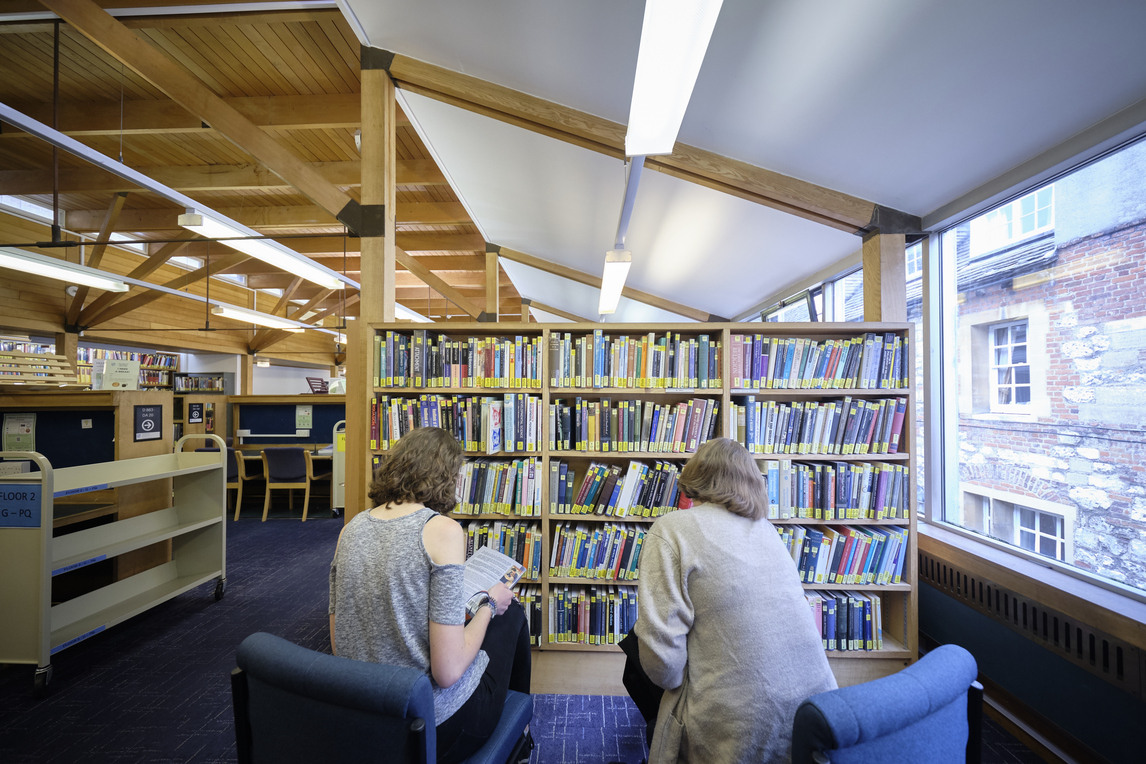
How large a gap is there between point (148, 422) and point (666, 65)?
4.41 meters

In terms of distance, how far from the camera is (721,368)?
7.90ft

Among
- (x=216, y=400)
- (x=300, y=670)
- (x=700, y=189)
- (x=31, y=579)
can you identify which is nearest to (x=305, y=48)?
(x=700, y=189)

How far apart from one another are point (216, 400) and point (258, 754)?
21.4ft

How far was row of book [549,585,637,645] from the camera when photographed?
239 centimetres

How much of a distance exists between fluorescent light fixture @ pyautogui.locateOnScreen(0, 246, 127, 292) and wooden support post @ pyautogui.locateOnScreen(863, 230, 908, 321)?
5945mm

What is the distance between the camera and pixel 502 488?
2436mm

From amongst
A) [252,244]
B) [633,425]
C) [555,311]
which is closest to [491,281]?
[252,244]

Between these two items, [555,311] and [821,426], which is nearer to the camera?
[821,426]

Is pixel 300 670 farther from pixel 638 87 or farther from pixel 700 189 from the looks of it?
pixel 700 189

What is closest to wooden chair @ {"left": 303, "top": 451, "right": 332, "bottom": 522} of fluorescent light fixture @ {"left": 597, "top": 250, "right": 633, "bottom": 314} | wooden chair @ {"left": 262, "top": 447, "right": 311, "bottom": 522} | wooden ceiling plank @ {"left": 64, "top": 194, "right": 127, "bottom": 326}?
wooden chair @ {"left": 262, "top": 447, "right": 311, "bottom": 522}

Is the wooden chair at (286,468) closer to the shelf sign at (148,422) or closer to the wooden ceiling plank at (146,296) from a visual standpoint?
the shelf sign at (148,422)

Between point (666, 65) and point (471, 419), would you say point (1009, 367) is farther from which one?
point (471, 419)

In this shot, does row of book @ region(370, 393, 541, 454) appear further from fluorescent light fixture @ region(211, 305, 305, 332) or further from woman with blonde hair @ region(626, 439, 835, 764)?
fluorescent light fixture @ region(211, 305, 305, 332)

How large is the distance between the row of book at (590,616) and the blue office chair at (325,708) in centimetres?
155
